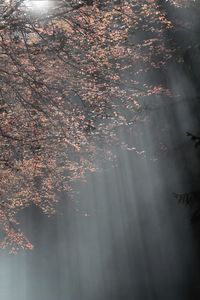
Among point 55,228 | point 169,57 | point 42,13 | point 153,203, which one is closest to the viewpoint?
point 42,13

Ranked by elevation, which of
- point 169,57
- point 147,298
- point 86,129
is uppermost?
point 169,57

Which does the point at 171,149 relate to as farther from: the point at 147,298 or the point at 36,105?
the point at 36,105

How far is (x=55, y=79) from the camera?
8219mm

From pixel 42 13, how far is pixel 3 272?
71.5ft

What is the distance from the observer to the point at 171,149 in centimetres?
1666

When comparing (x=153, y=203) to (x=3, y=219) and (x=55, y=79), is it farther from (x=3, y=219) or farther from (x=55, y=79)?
(x=55, y=79)

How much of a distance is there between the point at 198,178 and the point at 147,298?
5.42m

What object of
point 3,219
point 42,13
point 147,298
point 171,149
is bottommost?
point 147,298

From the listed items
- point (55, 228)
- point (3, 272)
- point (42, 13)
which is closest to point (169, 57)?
point (42, 13)

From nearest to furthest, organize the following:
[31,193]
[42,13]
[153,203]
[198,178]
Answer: [42,13] < [31,193] < [198,178] < [153,203]

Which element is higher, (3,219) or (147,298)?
(3,219)

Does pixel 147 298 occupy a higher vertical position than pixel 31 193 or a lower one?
lower

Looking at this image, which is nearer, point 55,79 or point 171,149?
point 55,79

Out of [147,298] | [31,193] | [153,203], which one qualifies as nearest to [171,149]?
[153,203]
